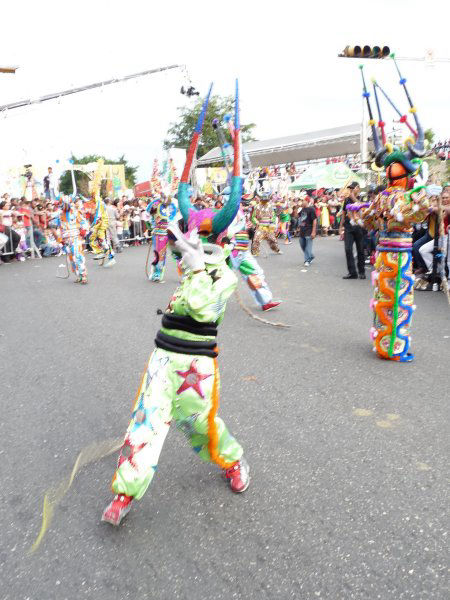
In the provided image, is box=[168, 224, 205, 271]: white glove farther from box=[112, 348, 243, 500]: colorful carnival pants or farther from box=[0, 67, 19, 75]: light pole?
box=[0, 67, 19, 75]: light pole

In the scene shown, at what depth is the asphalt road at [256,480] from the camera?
2311 millimetres

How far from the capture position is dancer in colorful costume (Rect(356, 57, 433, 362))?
16.2 feet

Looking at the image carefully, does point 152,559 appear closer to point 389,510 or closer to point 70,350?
point 389,510

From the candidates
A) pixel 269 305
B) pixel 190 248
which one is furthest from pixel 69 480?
pixel 269 305

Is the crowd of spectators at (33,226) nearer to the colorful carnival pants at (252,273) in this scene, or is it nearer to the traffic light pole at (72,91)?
the traffic light pole at (72,91)

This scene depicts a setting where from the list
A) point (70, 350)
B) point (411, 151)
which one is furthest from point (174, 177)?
point (411, 151)

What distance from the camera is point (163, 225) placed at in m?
10.8

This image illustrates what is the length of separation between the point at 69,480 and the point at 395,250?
343 centimetres

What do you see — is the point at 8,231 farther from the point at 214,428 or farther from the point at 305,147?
the point at 305,147

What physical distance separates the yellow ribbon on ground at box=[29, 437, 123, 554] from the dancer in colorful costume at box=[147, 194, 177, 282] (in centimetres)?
715

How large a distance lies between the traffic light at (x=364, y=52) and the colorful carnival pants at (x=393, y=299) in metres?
6.86

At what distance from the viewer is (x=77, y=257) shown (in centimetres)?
1080

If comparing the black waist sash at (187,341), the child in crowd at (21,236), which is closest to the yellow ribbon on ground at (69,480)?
the black waist sash at (187,341)

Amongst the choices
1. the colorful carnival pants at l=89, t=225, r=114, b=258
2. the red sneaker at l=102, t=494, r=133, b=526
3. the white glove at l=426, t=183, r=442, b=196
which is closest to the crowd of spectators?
the colorful carnival pants at l=89, t=225, r=114, b=258
